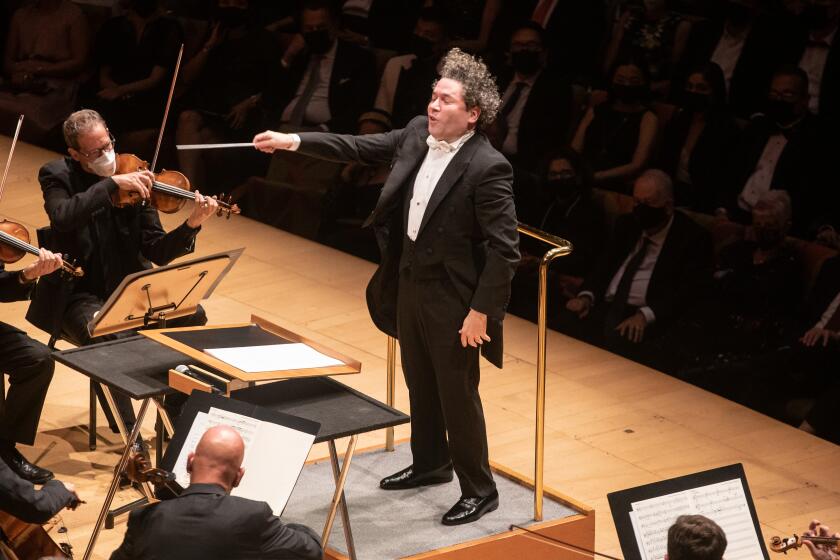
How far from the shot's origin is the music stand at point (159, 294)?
460cm

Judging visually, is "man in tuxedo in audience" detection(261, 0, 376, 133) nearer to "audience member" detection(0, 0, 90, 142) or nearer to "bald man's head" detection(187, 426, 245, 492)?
"audience member" detection(0, 0, 90, 142)

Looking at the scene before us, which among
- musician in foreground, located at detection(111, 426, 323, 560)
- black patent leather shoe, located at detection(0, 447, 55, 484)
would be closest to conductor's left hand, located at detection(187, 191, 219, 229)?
black patent leather shoe, located at detection(0, 447, 55, 484)

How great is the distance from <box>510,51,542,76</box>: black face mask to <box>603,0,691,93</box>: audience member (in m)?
0.49

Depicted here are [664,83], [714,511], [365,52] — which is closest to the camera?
[714,511]

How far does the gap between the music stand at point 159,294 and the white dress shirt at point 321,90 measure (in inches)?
132

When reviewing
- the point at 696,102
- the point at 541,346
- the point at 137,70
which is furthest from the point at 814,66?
the point at 137,70

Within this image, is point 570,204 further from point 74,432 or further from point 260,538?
point 260,538

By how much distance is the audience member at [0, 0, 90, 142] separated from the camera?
31.1 feet

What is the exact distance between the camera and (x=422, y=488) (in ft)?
15.4

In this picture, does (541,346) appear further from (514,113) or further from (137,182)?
(514,113)

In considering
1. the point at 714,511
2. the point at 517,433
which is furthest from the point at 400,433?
the point at 714,511

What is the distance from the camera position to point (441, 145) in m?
4.32

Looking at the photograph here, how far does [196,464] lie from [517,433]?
270cm

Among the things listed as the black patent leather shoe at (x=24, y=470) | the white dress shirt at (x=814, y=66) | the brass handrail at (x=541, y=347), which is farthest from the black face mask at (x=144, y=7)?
the brass handrail at (x=541, y=347)
